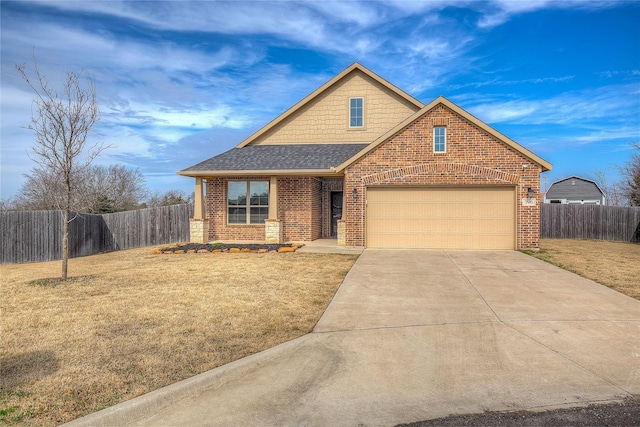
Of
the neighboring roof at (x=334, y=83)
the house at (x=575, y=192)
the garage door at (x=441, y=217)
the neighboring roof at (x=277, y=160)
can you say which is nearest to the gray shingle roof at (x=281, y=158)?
the neighboring roof at (x=277, y=160)

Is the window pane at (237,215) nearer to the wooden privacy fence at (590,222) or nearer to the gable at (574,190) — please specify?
the wooden privacy fence at (590,222)

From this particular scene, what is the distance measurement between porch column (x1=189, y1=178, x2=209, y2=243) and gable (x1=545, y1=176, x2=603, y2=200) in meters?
39.2

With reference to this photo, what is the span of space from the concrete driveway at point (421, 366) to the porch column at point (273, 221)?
29.9ft

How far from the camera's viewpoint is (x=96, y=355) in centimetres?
488

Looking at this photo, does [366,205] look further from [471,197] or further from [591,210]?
[591,210]

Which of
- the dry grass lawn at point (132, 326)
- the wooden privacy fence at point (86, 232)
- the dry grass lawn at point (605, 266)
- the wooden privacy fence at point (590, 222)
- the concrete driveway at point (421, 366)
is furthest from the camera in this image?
the wooden privacy fence at point (590, 222)

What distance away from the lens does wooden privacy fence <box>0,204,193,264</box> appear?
15305 millimetres

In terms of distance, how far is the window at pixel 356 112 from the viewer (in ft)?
62.1

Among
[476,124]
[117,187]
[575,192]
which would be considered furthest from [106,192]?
[575,192]

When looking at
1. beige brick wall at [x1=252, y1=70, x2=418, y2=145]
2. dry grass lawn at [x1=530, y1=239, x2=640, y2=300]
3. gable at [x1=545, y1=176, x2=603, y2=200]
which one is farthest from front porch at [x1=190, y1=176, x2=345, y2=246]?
gable at [x1=545, y1=176, x2=603, y2=200]

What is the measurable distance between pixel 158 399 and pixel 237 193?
14514mm

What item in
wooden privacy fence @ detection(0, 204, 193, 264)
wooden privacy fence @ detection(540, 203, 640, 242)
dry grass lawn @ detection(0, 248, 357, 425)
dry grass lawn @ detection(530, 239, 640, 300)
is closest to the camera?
dry grass lawn @ detection(0, 248, 357, 425)

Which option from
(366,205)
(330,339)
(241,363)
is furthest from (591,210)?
(241,363)

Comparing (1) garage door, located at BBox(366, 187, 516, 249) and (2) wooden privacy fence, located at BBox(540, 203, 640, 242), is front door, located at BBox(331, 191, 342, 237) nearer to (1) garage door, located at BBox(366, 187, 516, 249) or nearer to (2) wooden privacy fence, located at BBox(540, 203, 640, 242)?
(1) garage door, located at BBox(366, 187, 516, 249)
